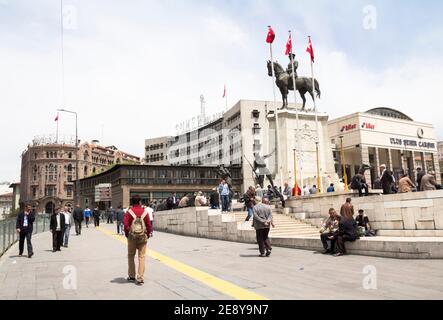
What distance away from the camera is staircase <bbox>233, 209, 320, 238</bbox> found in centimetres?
1611

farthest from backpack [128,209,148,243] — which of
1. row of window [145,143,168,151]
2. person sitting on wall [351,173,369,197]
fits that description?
row of window [145,143,168,151]

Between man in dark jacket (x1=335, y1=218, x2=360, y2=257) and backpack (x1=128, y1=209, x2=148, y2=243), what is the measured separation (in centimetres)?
626

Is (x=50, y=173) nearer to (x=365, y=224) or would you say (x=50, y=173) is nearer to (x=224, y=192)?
(x=224, y=192)

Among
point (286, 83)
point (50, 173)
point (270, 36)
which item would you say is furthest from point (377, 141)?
point (50, 173)

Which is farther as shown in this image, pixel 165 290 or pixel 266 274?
pixel 266 274

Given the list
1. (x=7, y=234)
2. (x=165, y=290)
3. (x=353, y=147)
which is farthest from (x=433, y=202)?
(x=353, y=147)

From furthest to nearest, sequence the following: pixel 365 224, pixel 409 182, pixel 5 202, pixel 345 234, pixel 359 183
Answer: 1. pixel 5 202
2. pixel 359 183
3. pixel 409 182
4. pixel 365 224
5. pixel 345 234

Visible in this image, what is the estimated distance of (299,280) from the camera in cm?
746

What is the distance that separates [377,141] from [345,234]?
A: 4881 cm

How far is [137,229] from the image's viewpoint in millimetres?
7512
